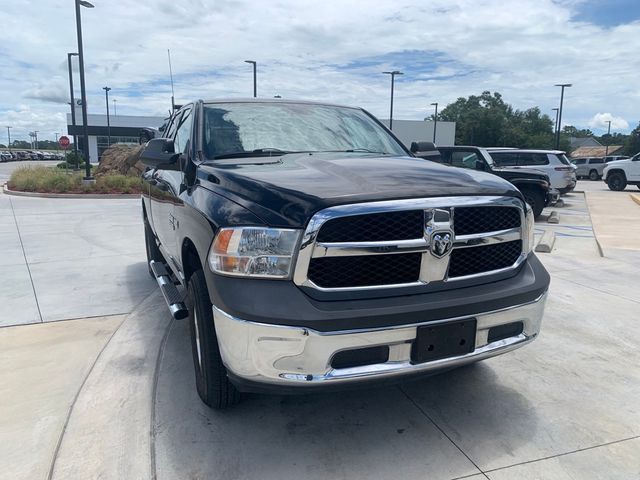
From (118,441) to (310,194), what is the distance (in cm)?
167

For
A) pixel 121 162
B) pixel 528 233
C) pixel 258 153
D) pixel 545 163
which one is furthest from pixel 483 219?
pixel 121 162

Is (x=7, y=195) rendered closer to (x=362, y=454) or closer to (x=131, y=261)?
(x=131, y=261)

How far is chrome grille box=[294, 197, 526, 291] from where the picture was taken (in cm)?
233

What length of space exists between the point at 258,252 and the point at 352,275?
447 mm

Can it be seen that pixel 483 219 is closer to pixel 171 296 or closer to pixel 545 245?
pixel 171 296

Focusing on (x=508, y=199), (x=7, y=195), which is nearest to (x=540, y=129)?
(x=7, y=195)

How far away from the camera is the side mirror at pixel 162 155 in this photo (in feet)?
12.1

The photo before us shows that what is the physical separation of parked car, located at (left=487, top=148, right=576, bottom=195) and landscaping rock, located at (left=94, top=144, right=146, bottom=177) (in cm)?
1298

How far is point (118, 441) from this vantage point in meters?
2.73

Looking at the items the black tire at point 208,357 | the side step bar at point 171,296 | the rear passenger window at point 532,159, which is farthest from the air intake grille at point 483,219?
the rear passenger window at point 532,159

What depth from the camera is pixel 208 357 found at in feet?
9.07

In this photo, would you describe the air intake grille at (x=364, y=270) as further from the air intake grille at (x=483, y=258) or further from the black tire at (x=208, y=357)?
the black tire at (x=208, y=357)

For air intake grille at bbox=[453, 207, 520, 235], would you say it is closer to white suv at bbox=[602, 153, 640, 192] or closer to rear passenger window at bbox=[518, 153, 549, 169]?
rear passenger window at bbox=[518, 153, 549, 169]

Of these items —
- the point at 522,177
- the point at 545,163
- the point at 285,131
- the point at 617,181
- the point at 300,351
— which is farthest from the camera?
the point at 617,181
